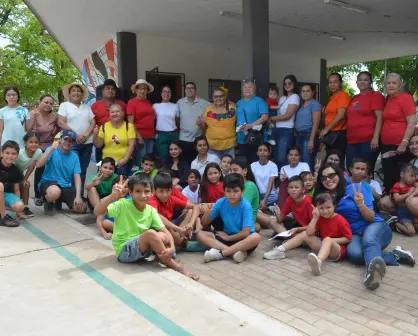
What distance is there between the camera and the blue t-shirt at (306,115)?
19.6 ft

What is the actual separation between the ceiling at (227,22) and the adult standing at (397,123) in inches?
105

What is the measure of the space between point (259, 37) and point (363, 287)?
442 centimetres

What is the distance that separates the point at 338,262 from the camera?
4.05m

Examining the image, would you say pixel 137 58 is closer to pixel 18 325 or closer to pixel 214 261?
pixel 214 261

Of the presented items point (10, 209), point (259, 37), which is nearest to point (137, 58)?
point (259, 37)

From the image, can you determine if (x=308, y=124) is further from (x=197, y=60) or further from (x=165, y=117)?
(x=197, y=60)

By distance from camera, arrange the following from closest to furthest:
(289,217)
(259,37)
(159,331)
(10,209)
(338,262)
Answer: (159,331) → (338,262) → (289,217) → (10,209) → (259,37)

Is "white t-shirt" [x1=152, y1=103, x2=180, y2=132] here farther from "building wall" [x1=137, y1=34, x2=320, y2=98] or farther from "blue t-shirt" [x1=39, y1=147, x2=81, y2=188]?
"building wall" [x1=137, y1=34, x2=320, y2=98]

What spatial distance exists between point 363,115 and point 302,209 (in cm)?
179

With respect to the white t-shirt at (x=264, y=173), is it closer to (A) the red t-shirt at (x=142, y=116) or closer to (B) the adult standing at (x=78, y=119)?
(A) the red t-shirt at (x=142, y=116)

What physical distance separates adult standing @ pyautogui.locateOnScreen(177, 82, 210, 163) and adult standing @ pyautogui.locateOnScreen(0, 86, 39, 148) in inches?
88.2

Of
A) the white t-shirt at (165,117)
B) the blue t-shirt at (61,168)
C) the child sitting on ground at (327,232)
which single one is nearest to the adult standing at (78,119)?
the blue t-shirt at (61,168)

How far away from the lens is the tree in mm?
16688

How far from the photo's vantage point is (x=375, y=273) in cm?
334
